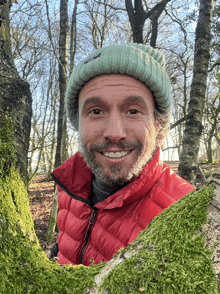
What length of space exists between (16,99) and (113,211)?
1.21m

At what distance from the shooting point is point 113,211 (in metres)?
1.63

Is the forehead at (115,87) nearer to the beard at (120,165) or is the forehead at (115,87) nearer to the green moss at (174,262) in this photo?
the beard at (120,165)

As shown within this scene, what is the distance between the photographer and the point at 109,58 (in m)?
1.68

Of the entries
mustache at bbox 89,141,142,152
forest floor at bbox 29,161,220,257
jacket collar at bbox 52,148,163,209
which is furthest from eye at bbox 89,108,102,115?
forest floor at bbox 29,161,220,257

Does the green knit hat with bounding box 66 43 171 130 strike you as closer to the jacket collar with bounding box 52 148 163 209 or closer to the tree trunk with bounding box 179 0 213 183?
the jacket collar with bounding box 52 148 163 209

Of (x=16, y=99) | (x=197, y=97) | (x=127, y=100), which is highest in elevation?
(x=197, y=97)

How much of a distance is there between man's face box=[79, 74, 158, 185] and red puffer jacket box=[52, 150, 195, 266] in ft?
0.50

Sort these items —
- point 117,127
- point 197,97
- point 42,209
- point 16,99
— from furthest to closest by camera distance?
point 42,209, point 197,97, point 117,127, point 16,99

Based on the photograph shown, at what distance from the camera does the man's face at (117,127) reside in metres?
1.50

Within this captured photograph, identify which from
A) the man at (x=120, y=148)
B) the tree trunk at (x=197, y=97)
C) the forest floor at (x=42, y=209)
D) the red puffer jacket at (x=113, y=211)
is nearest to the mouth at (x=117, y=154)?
the man at (x=120, y=148)

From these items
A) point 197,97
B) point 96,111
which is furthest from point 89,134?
point 197,97

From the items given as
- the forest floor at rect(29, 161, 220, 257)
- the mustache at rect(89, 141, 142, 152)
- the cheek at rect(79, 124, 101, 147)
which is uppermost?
the cheek at rect(79, 124, 101, 147)

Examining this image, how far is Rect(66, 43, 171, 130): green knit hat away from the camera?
1.65 m

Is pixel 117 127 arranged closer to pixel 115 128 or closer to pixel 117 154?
pixel 115 128
